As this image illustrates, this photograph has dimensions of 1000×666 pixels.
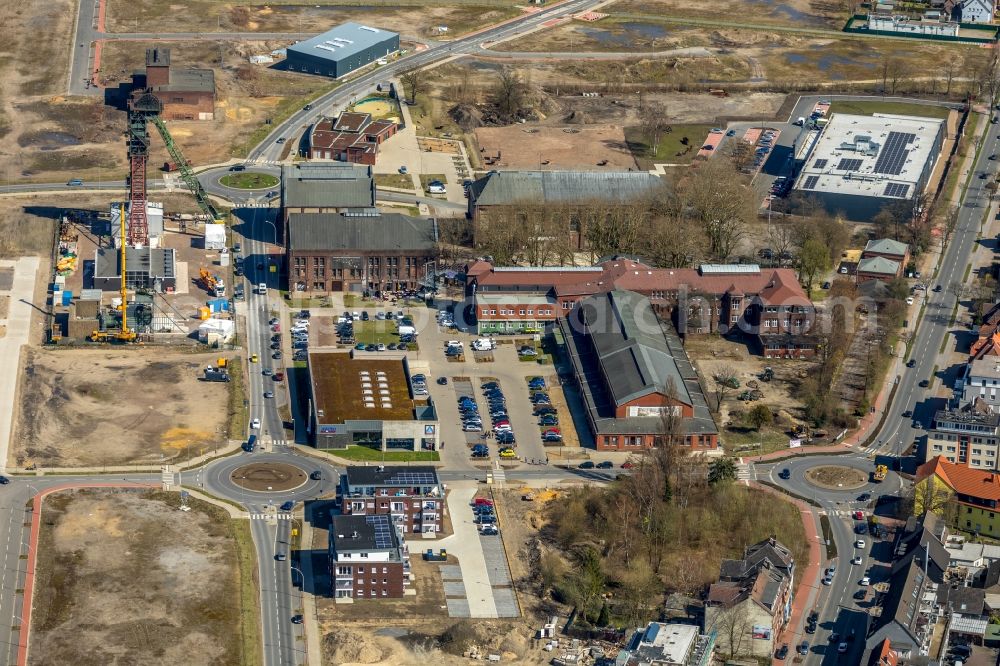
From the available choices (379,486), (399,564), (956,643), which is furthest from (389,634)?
(956,643)

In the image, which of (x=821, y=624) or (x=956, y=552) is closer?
(x=821, y=624)

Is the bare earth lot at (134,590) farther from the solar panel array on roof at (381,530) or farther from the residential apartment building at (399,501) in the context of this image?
the solar panel array on roof at (381,530)

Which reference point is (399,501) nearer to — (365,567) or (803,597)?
(365,567)

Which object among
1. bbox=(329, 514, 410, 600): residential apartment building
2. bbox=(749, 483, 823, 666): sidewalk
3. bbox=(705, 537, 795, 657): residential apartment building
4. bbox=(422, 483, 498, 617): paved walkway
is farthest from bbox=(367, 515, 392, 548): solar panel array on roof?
bbox=(749, 483, 823, 666): sidewalk

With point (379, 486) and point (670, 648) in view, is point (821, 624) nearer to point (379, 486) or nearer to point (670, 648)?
point (670, 648)

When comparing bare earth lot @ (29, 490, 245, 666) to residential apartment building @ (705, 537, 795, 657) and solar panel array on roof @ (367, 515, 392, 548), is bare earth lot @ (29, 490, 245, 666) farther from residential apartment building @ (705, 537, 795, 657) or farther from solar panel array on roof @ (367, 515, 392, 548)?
Result: residential apartment building @ (705, 537, 795, 657)

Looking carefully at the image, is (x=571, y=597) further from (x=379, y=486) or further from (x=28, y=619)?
(x=28, y=619)
